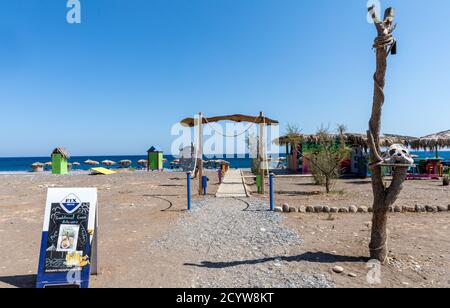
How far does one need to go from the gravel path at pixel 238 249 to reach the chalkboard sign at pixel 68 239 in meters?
1.41

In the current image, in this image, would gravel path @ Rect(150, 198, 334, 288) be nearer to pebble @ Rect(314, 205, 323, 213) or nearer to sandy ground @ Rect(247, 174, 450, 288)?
sandy ground @ Rect(247, 174, 450, 288)

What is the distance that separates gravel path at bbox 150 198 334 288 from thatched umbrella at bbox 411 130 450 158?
17619 mm

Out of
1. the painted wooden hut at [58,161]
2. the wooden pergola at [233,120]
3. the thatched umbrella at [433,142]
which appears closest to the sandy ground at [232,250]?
the wooden pergola at [233,120]

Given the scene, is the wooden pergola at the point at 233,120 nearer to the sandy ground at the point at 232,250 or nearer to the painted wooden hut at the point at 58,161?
the sandy ground at the point at 232,250

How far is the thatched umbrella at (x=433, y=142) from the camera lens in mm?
19422

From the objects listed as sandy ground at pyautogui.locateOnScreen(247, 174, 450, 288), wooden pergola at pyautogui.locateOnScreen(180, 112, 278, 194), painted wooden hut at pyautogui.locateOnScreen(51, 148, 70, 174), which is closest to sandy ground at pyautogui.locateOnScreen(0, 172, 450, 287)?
sandy ground at pyautogui.locateOnScreen(247, 174, 450, 288)

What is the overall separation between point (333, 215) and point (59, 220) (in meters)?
6.46

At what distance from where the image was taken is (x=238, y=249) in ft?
16.4

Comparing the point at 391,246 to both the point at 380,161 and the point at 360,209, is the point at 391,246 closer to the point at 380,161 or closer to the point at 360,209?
the point at 380,161

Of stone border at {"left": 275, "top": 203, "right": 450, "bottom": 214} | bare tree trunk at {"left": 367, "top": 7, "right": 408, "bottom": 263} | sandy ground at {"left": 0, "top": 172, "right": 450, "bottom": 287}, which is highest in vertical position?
bare tree trunk at {"left": 367, "top": 7, "right": 408, "bottom": 263}

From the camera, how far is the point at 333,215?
24.9 feet

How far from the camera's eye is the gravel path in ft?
12.2

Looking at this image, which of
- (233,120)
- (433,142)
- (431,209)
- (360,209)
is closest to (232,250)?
(360,209)
